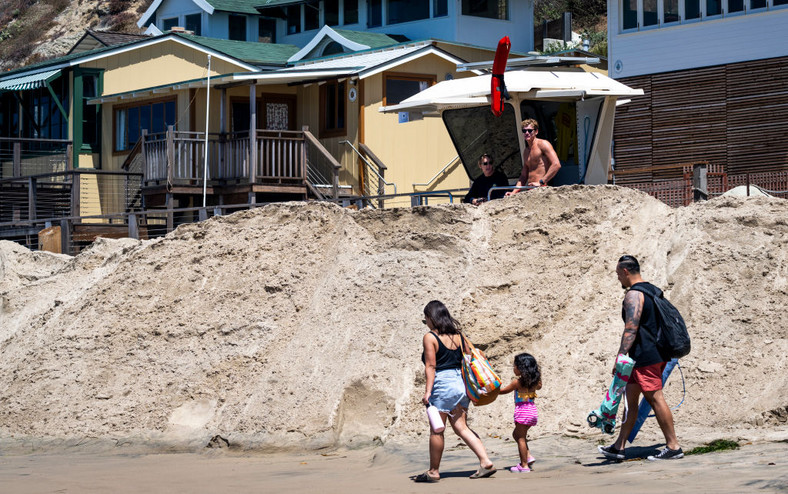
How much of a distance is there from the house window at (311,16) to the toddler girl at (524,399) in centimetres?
2351

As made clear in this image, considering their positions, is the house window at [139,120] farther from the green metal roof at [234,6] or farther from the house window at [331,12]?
the house window at [331,12]

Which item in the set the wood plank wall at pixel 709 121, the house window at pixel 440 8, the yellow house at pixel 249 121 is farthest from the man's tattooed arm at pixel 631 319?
the house window at pixel 440 8

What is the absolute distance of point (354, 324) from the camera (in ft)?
40.4

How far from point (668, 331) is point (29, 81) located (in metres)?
22.6

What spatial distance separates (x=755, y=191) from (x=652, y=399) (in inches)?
335

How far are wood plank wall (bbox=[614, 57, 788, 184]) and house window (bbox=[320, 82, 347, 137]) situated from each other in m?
6.31

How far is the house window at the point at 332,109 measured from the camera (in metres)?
24.2

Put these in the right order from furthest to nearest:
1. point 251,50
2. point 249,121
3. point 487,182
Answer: point 251,50
point 249,121
point 487,182

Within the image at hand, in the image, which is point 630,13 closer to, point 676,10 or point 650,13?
point 650,13

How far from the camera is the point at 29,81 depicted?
90.3ft

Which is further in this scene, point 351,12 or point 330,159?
point 351,12

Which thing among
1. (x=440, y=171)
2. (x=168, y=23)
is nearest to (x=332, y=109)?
(x=440, y=171)

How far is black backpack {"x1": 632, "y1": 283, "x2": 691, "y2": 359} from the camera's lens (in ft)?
28.0

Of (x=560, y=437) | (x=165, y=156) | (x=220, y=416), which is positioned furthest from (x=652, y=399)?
(x=165, y=156)
